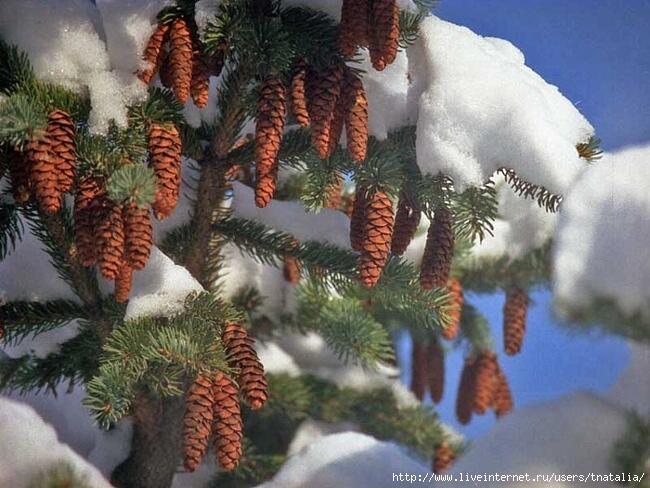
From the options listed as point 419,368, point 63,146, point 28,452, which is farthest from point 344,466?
point 419,368

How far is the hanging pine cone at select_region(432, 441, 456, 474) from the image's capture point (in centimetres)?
135

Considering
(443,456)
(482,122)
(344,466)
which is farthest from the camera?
(443,456)

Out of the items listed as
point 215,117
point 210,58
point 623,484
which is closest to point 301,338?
point 215,117

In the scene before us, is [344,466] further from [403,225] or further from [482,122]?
[482,122]

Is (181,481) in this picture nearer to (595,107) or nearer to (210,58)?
(210,58)

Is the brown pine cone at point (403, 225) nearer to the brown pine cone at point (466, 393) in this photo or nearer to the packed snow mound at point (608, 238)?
the packed snow mound at point (608, 238)

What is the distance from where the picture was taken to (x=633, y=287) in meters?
0.60

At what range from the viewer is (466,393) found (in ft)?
4.71

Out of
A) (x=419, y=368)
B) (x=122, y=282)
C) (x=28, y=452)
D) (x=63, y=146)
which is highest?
(x=419, y=368)

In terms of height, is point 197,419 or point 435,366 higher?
point 435,366

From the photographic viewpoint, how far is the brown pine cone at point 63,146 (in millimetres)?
712

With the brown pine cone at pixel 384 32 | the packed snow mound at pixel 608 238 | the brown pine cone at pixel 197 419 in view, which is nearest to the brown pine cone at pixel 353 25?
the brown pine cone at pixel 384 32

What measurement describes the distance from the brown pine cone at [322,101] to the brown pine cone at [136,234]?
204mm

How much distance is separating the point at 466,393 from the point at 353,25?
862mm
